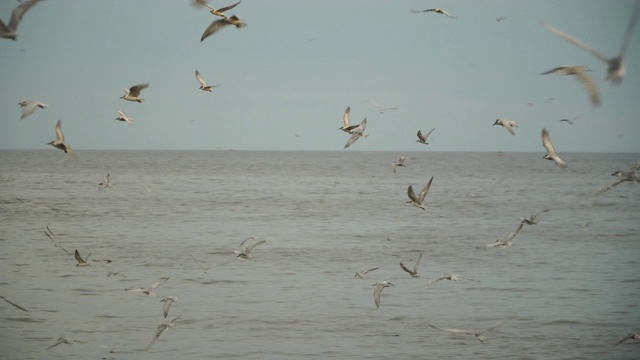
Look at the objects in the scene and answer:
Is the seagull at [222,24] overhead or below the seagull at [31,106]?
overhead

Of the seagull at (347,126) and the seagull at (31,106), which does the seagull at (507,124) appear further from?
the seagull at (31,106)

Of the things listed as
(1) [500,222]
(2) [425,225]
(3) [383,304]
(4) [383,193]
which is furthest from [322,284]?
(4) [383,193]

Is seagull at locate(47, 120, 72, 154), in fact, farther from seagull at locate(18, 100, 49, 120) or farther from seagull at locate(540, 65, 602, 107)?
seagull at locate(540, 65, 602, 107)

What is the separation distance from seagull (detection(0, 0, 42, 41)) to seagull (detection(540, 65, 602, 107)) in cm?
841

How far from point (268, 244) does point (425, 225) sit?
42.3 feet

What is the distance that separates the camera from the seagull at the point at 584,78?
12.1 m

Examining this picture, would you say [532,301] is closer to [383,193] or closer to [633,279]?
[633,279]

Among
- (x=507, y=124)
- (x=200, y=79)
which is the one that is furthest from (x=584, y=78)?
(x=200, y=79)

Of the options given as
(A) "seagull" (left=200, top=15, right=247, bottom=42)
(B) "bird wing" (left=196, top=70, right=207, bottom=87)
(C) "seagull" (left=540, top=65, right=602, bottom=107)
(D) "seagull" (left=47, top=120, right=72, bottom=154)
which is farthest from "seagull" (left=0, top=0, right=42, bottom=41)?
(C) "seagull" (left=540, top=65, right=602, bottom=107)

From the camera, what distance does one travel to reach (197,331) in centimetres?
1784

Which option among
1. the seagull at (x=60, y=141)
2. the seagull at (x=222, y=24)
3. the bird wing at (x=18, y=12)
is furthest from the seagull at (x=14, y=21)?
the seagull at (x=222, y=24)

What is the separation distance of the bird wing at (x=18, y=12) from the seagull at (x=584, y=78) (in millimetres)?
8615

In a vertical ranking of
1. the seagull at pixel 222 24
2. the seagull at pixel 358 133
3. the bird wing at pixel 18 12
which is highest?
the seagull at pixel 222 24

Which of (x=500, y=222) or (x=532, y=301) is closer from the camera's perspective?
(x=532, y=301)
